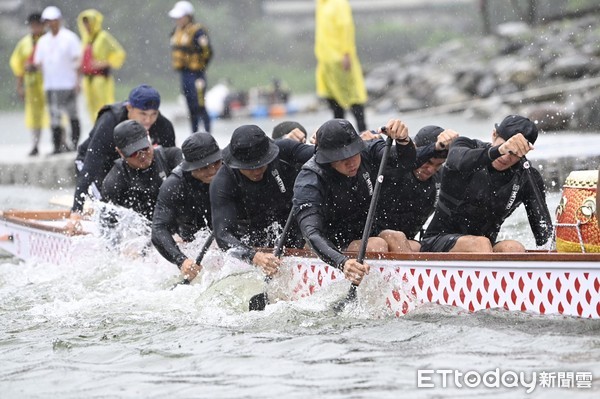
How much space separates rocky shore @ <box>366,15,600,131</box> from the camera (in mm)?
20180

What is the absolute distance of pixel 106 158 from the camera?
12.5 meters

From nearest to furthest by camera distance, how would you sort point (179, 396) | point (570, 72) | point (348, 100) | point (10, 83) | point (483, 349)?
1. point (179, 396)
2. point (483, 349)
3. point (348, 100)
4. point (570, 72)
5. point (10, 83)

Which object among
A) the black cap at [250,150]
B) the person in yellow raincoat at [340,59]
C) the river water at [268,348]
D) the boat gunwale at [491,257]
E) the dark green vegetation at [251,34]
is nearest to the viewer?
the river water at [268,348]

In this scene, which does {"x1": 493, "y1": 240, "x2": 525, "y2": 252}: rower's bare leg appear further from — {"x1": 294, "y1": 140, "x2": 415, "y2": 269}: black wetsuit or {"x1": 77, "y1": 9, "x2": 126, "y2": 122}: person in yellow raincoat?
{"x1": 77, "y1": 9, "x2": 126, "y2": 122}: person in yellow raincoat

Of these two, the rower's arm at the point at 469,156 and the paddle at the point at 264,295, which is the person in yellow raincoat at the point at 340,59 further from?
the rower's arm at the point at 469,156

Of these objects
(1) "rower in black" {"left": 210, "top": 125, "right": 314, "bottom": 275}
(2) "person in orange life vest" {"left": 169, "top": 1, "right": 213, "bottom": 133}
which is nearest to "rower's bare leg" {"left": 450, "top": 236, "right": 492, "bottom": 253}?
(1) "rower in black" {"left": 210, "top": 125, "right": 314, "bottom": 275}

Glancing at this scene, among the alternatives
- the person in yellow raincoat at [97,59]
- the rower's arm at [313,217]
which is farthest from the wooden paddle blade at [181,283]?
the person in yellow raincoat at [97,59]

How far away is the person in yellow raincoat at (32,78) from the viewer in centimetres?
1972

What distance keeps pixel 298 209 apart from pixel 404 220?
1104 millimetres

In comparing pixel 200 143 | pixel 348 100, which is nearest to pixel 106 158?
pixel 200 143

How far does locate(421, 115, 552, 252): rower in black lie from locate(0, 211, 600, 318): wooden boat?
1.34 ft

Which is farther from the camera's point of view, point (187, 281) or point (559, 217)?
point (187, 281)

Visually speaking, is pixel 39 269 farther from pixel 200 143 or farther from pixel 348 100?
pixel 348 100

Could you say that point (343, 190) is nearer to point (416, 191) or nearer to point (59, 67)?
point (416, 191)
